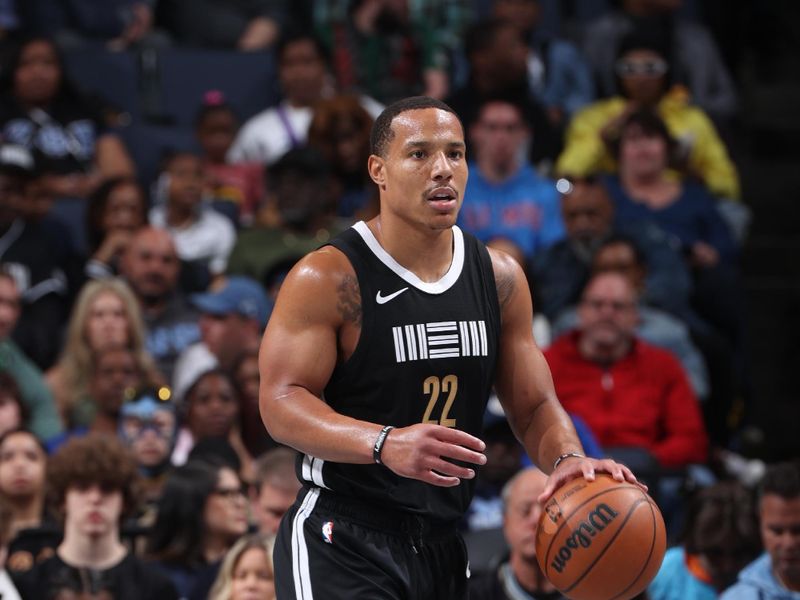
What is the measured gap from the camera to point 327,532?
4.55 meters

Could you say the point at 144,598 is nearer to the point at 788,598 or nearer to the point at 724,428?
the point at 788,598

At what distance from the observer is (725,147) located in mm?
11680

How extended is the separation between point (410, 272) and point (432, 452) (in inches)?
29.4

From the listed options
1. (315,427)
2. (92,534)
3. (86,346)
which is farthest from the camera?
(86,346)

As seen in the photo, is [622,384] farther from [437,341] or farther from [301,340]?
[301,340]

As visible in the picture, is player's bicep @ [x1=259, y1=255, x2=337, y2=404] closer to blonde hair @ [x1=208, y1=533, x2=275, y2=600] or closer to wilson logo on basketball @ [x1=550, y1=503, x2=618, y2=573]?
wilson logo on basketball @ [x1=550, y1=503, x2=618, y2=573]

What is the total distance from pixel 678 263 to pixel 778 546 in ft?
10.9

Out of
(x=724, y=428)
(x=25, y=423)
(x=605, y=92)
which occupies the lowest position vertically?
(x=724, y=428)

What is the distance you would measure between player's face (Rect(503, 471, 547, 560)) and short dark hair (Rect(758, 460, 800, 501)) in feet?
3.08

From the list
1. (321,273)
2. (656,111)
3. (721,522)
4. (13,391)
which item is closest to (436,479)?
(321,273)

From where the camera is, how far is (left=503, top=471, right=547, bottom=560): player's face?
6453mm

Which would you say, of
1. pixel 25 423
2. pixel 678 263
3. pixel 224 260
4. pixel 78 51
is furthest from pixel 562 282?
pixel 78 51

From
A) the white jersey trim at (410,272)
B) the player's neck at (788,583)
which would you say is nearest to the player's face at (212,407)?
the player's neck at (788,583)

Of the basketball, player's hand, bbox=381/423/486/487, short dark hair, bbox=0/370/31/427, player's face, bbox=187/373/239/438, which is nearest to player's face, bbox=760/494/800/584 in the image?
the basketball
